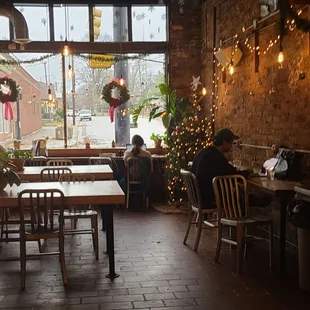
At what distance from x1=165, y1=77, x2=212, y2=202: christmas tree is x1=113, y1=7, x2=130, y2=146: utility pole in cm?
156

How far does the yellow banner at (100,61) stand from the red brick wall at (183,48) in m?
1.16

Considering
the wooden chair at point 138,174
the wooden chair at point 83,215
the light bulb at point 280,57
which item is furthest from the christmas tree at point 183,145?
the light bulb at point 280,57

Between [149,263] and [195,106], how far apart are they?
414cm

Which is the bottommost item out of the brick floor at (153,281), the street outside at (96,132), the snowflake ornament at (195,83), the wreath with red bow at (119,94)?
the brick floor at (153,281)

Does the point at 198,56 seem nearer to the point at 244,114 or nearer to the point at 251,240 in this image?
the point at 244,114

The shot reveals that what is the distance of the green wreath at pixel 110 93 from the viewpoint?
854 cm

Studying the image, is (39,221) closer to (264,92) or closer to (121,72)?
(264,92)

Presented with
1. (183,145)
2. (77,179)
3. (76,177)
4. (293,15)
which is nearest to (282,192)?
(293,15)

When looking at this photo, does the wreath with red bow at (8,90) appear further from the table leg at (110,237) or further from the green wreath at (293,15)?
the green wreath at (293,15)

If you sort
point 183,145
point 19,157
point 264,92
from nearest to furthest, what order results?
point 264,92 < point 19,157 < point 183,145

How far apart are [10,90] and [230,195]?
5.15 m

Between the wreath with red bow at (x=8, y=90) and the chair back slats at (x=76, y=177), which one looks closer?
the chair back slats at (x=76, y=177)

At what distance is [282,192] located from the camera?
4.26 meters

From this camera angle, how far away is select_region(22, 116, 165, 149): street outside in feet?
30.6
